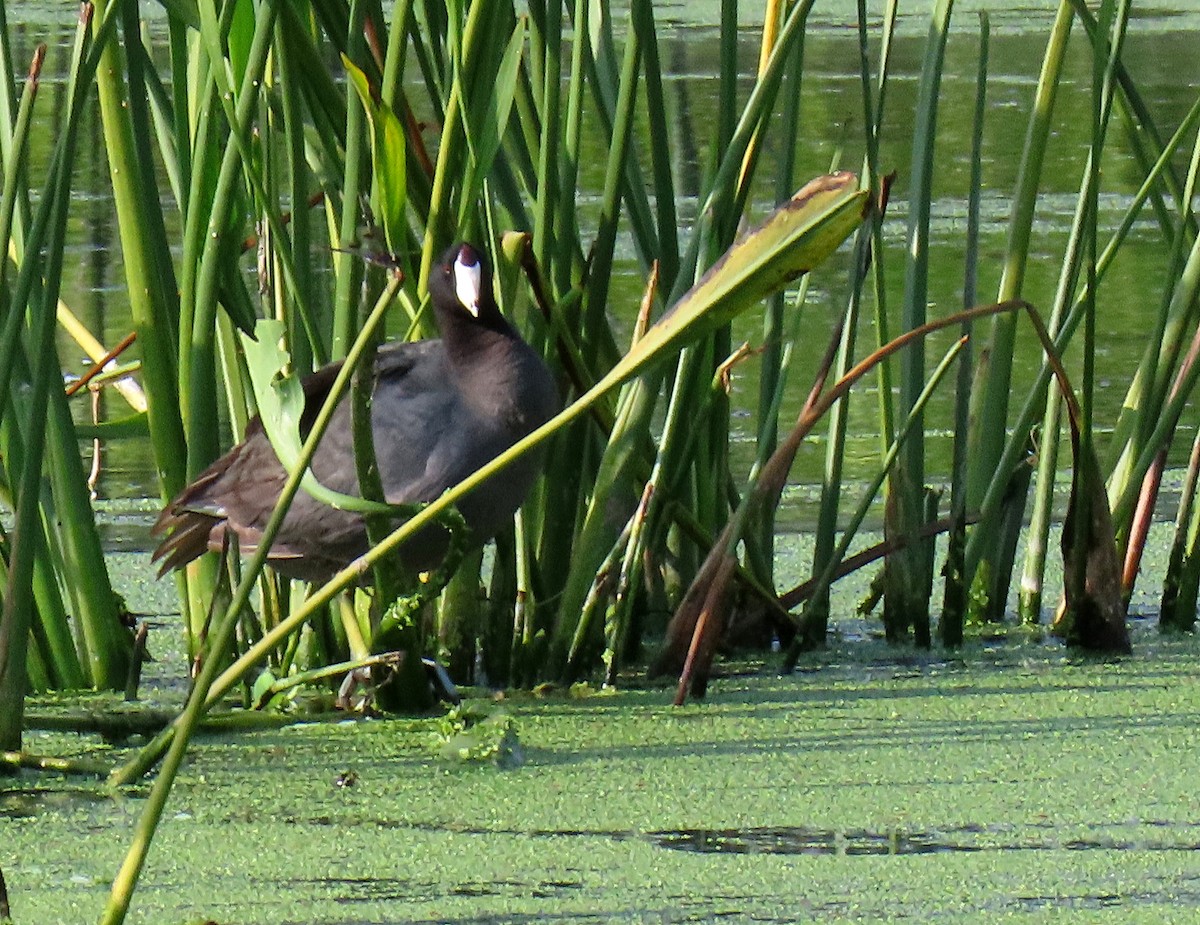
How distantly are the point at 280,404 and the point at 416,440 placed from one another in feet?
2.70

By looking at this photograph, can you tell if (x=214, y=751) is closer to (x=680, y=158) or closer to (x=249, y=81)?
(x=249, y=81)

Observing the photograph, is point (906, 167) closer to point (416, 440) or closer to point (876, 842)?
point (416, 440)

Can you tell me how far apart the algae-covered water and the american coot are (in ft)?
0.65

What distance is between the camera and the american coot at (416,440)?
6.94ft

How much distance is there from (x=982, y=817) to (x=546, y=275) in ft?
2.40

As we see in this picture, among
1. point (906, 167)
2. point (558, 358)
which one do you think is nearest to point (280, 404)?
point (558, 358)

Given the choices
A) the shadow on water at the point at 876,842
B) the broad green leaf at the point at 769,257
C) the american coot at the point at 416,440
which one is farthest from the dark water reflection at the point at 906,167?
the broad green leaf at the point at 769,257

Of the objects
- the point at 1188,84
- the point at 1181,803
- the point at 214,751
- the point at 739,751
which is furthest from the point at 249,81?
the point at 1188,84

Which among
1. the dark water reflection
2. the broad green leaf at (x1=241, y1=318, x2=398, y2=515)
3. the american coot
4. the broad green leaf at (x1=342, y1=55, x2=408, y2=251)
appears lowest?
the dark water reflection

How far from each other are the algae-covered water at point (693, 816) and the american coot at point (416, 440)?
7.8 inches

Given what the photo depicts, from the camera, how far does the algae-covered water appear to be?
1542mm

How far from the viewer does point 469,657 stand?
2.24 metres

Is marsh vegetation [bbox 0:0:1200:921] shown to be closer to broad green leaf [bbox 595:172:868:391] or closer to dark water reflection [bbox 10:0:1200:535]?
dark water reflection [bbox 10:0:1200:535]

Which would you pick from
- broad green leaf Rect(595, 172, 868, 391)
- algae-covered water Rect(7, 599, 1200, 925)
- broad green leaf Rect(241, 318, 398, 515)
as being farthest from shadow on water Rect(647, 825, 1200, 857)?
broad green leaf Rect(595, 172, 868, 391)
